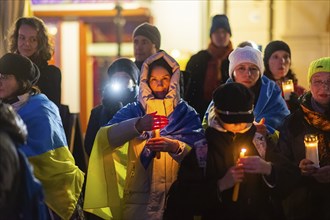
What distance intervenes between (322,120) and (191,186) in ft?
4.22

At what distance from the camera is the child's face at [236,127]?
15.6 feet

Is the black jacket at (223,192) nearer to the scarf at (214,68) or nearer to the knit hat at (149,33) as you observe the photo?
the knit hat at (149,33)

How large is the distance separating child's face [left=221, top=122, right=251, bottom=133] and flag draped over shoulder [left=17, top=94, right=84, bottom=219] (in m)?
1.27

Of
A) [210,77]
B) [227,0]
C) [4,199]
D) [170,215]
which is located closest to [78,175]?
[170,215]

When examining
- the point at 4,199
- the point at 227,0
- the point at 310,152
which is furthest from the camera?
the point at 227,0

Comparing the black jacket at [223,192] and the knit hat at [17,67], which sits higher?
the knit hat at [17,67]

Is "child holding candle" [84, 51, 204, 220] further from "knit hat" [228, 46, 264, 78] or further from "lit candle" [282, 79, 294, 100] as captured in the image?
"lit candle" [282, 79, 294, 100]

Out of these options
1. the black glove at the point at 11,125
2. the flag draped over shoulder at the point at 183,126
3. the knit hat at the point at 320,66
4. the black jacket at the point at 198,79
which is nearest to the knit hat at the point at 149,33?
the black jacket at the point at 198,79

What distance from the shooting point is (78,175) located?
5.58 metres

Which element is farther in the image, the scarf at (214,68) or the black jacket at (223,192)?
the scarf at (214,68)

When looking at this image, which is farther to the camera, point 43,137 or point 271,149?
point 43,137

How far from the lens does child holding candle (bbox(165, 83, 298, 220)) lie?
186 inches

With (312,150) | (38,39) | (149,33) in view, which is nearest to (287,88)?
(149,33)

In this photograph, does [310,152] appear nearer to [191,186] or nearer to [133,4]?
[191,186]
